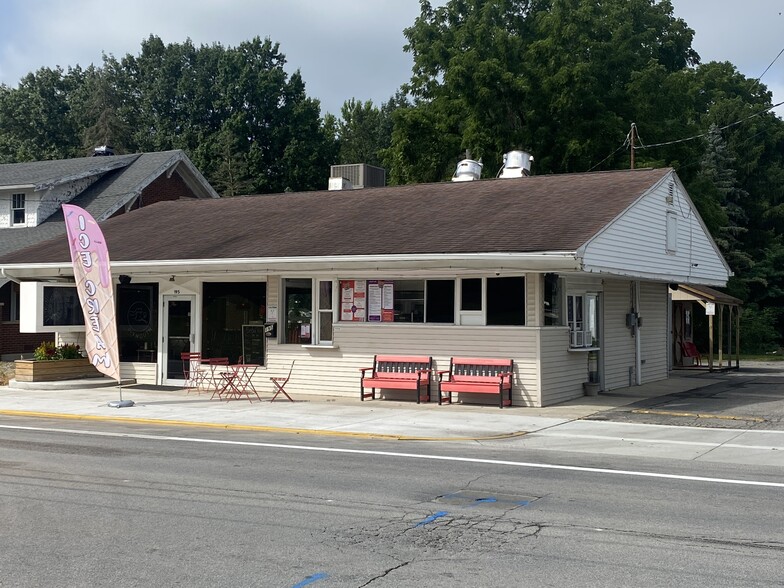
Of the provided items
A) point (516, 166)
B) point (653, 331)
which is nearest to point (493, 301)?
point (516, 166)

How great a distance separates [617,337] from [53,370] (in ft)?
45.5

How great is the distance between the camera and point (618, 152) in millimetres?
36719

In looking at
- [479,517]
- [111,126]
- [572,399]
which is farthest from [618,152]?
[111,126]

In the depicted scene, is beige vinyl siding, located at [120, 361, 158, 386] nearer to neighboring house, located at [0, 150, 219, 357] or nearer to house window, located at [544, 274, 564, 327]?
neighboring house, located at [0, 150, 219, 357]

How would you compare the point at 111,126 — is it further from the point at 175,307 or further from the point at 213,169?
the point at 175,307

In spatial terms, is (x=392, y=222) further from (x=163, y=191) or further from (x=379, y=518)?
(x=163, y=191)

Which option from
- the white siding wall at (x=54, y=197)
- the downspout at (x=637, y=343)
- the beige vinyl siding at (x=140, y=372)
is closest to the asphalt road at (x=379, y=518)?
the beige vinyl siding at (x=140, y=372)

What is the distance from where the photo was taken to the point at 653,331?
24.0 m

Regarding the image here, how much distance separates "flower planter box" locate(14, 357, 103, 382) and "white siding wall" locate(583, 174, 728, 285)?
1324 centimetres

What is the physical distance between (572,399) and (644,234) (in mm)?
4248

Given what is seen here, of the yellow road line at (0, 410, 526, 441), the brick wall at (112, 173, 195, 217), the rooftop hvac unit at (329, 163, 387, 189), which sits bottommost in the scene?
the yellow road line at (0, 410, 526, 441)

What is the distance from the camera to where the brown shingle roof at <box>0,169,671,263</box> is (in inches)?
683

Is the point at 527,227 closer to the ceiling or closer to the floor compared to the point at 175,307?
closer to the ceiling

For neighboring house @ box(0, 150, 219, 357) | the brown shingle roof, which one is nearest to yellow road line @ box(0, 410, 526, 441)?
the brown shingle roof
